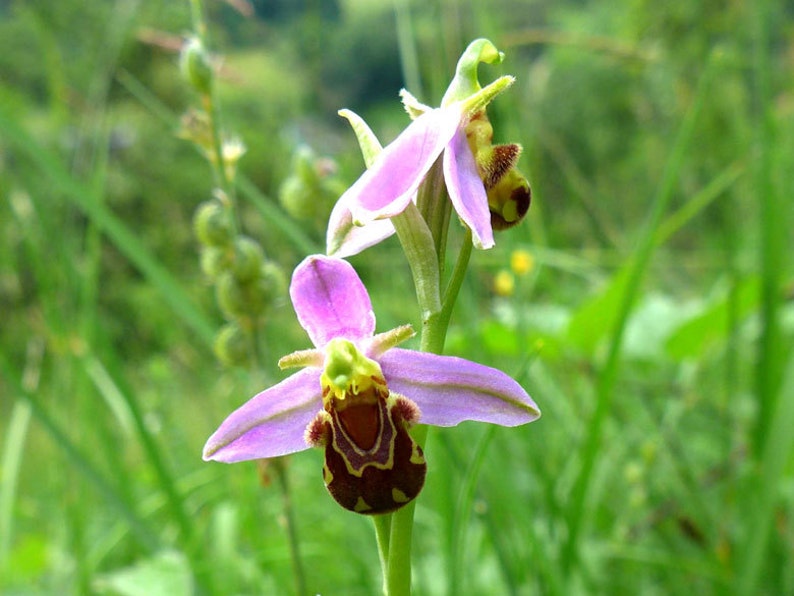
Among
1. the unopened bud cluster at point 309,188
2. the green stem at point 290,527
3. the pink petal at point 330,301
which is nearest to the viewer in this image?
the pink petal at point 330,301

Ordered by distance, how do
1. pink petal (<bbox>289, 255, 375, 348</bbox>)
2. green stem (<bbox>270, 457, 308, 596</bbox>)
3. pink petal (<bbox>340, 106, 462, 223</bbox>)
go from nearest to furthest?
pink petal (<bbox>340, 106, 462, 223</bbox>) → pink petal (<bbox>289, 255, 375, 348</bbox>) → green stem (<bbox>270, 457, 308, 596</bbox>)

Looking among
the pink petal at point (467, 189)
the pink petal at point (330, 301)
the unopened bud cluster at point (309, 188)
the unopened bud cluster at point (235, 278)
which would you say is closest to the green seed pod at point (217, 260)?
the unopened bud cluster at point (235, 278)

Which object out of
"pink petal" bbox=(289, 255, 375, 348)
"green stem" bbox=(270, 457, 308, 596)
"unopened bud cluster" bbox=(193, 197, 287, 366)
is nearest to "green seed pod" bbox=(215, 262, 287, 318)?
"unopened bud cluster" bbox=(193, 197, 287, 366)

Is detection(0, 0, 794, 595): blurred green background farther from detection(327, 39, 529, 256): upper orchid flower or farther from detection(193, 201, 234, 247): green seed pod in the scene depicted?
detection(327, 39, 529, 256): upper orchid flower

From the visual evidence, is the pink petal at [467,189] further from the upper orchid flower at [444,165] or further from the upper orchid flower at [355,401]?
the upper orchid flower at [355,401]

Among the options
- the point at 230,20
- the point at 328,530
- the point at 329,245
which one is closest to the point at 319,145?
the point at 230,20

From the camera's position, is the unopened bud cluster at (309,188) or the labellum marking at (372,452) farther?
the unopened bud cluster at (309,188)

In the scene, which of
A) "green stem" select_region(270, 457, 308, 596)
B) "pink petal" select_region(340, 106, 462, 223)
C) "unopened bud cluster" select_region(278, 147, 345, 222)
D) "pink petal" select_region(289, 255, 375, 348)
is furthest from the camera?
"unopened bud cluster" select_region(278, 147, 345, 222)

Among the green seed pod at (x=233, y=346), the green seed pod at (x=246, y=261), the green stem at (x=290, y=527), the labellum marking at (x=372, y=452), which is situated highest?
the green seed pod at (x=246, y=261)
